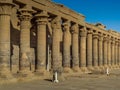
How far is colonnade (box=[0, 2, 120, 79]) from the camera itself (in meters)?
21.7

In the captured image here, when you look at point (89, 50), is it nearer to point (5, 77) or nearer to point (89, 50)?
point (89, 50)

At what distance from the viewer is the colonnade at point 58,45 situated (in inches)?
855

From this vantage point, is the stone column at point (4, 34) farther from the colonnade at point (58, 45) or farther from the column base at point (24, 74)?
the column base at point (24, 74)

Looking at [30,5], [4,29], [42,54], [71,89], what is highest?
[30,5]

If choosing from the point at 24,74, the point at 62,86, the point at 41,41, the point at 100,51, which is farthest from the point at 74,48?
the point at 62,86

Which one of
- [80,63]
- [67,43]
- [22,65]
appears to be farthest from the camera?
[80,63]


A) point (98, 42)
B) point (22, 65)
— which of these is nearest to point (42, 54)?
point (22, 65)

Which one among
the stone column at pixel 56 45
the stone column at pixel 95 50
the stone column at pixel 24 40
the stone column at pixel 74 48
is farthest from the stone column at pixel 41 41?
the stone column at pixel 95 50

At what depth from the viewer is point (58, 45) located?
30250mm

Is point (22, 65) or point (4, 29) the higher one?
point (4, 29)

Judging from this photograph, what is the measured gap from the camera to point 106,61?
5022cm

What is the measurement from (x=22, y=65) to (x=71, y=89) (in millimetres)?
7450

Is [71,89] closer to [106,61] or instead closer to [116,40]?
[106,61]

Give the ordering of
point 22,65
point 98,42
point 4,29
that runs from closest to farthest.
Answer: point 4,29 < point 22,65 < point 98,42
